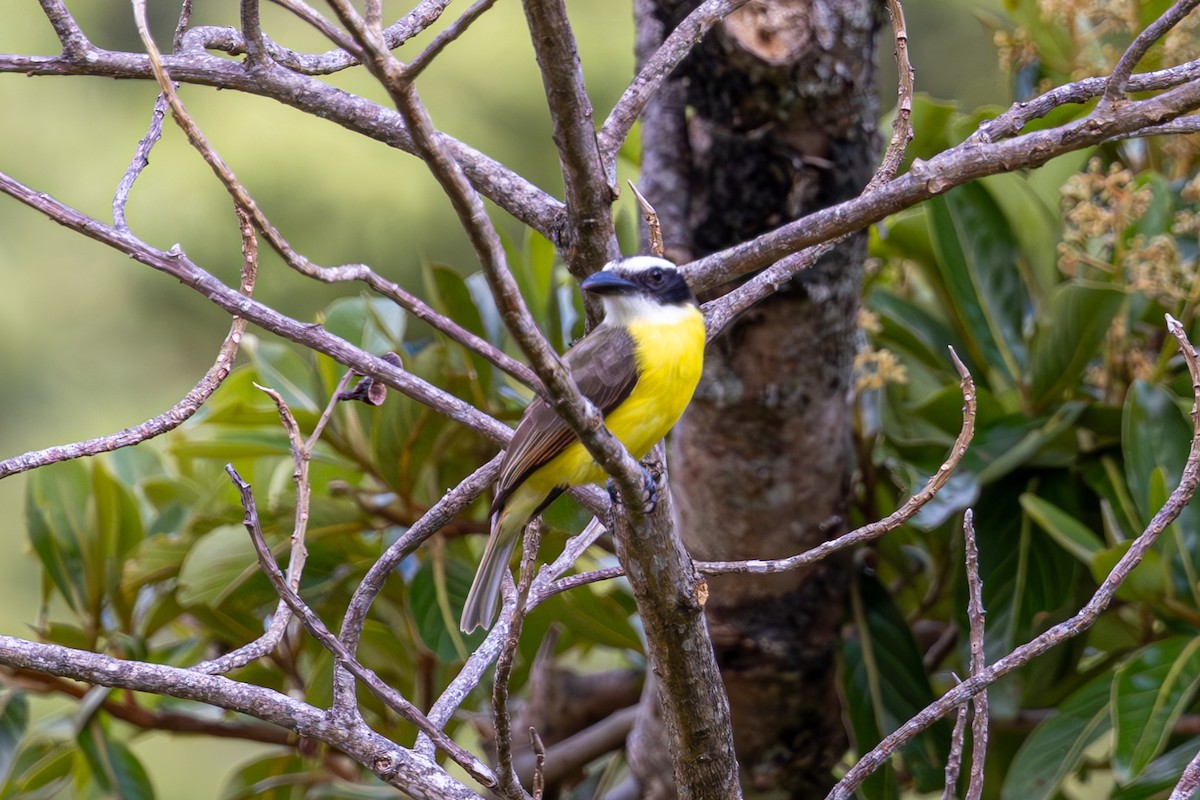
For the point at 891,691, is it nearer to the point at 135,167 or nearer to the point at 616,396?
the point at 616,396

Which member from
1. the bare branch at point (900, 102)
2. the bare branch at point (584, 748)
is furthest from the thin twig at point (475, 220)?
the bare branch at point (584, 748)

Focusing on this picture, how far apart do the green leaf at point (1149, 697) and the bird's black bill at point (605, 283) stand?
3.70ft

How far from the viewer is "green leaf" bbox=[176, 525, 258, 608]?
2504 mm

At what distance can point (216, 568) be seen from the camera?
2.51 metres

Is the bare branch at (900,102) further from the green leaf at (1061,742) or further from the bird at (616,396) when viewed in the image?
the green leaf at (1061,742)

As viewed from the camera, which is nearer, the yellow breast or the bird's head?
the bird's head

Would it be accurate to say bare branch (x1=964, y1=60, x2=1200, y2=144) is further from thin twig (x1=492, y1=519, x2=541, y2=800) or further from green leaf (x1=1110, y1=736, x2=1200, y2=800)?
green leaf (x1=1110, y1=736, x2=1200, y2=800)

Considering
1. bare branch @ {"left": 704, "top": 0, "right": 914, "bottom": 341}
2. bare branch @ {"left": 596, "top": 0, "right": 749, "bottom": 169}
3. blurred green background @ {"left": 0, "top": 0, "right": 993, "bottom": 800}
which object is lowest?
bare branch @ {"left": 704, "top": 0, "right": 914, "bottom": 341}

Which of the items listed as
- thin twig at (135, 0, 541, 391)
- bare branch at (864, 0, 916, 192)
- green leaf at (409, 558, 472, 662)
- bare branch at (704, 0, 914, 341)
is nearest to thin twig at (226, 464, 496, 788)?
thin twig at (135, 0, 541, 391)

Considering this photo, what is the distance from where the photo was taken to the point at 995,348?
2627 millimetres

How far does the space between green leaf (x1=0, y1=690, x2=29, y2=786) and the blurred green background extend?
9.72ft

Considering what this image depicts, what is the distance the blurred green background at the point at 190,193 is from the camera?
18.8 feet

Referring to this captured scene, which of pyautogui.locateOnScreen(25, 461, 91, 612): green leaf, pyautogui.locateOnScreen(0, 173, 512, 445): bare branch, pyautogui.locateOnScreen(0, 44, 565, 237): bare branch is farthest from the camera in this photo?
pyautogui.locateOnScreen(25, 461, 91, 612): green leaf

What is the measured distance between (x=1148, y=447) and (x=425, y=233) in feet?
14.3
